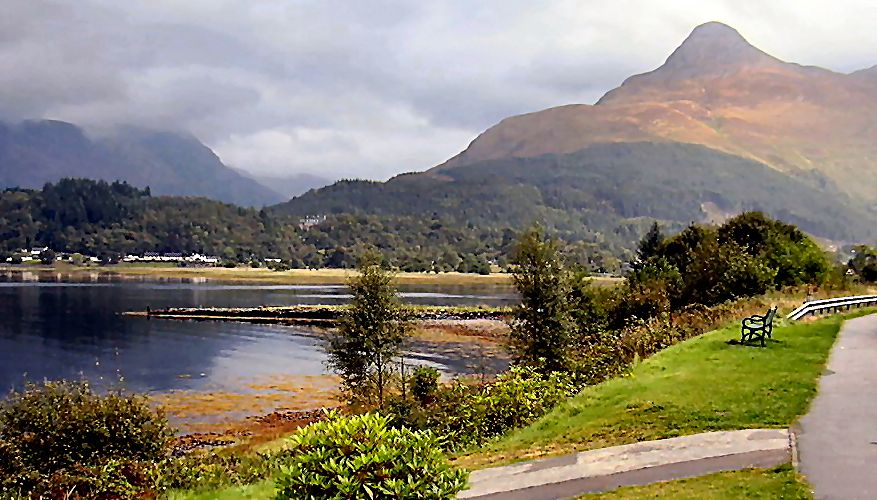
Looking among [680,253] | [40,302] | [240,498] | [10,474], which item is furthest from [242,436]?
[40,302]

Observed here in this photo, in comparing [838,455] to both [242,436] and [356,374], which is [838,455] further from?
[242,436]

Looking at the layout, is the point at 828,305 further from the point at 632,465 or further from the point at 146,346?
the point at 146,346

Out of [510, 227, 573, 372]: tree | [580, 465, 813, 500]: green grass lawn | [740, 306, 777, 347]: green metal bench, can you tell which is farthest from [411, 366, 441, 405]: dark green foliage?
[580, 465, 813, 500]: green grass lawn

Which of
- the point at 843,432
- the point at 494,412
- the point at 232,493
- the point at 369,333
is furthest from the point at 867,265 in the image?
the point at 232,493

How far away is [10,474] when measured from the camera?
17109 mm

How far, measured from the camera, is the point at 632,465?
12.3m

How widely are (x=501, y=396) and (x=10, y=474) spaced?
36.2 ft

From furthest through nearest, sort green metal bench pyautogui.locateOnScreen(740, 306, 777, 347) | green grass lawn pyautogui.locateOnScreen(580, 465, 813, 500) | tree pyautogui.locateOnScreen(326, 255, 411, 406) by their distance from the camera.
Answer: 1. tree pyautogui.locateOnScreen(326, 255, 411, 406)
2. green metal bench pyautogui.locateOnScreen(740, 306, 777, 347)
3. green grass lawn pyautogui.locateOnScreen(580, 465, 813, 500)

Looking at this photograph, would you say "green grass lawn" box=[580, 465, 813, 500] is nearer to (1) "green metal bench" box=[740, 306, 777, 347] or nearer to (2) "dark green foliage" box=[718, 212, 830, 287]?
(1) "green metal bench" box=[740, 306, 777, 347]

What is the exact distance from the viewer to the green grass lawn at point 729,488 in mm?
10172

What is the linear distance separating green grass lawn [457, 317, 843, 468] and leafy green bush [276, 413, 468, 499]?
6.29 metres

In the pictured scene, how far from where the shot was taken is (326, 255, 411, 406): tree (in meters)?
36.6

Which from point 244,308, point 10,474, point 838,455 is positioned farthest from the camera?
point 244,308

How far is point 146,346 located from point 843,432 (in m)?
67.1
